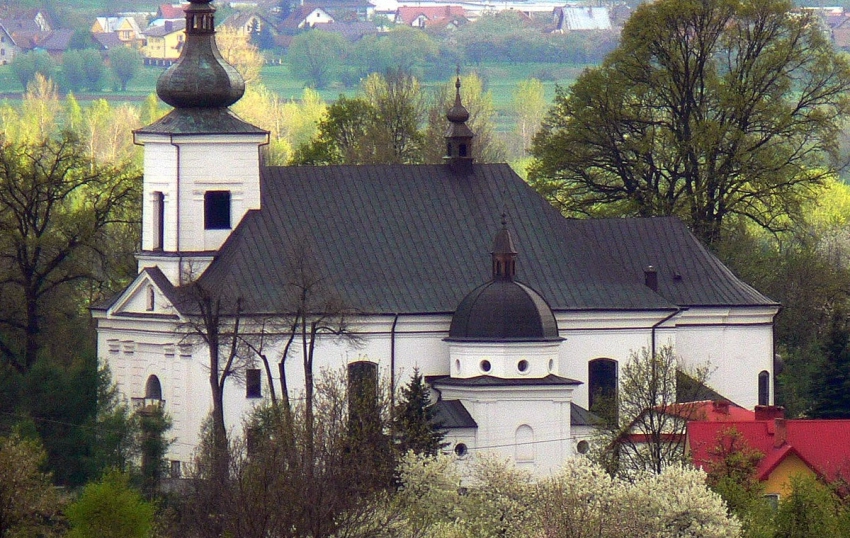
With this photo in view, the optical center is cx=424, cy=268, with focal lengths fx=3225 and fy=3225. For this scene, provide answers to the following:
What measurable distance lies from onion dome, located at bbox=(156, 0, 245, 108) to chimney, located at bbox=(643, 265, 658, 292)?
925 cm

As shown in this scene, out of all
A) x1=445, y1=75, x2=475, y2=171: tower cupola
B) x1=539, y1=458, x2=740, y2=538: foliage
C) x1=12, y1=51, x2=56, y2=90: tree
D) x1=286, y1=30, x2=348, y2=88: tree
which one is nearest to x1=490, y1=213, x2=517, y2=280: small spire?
x1=445, y1=75, x2=475, y2=171: tower cupola

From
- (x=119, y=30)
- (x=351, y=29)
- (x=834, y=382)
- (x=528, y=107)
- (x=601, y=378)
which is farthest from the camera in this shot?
(x=119, y=30)

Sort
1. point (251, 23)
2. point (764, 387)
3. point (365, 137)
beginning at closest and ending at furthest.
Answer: point (764, 387), point (365, 137), point (251, 23)

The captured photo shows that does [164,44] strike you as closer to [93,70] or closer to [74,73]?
[93,70]

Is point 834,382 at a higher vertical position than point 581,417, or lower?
higher

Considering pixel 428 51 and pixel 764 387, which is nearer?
pixel 764 387

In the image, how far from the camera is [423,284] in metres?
65.2

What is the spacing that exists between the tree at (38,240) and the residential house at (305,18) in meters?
116

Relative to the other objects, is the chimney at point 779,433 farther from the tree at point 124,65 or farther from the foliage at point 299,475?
the tree at point 124,65

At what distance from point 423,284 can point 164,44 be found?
370ft

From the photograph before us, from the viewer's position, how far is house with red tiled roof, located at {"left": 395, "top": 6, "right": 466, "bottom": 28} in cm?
18994

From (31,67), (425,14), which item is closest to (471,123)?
(31,67)

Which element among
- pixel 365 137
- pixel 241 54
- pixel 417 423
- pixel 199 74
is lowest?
pixel 417 423

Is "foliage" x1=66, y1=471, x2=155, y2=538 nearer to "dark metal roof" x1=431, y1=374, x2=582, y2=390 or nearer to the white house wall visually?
the white house wall
